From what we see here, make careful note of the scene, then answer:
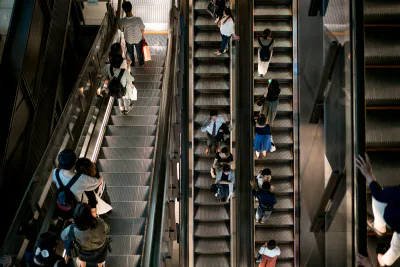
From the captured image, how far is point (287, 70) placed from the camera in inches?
451

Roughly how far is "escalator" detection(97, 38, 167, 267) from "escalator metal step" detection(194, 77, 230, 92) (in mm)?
1661

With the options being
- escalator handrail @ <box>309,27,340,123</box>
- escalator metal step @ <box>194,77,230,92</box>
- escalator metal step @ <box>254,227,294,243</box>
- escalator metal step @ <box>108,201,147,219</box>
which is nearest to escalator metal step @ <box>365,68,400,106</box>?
escalator handrail @ <box>309,27,340,123</box>

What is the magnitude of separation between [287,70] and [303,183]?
305cm

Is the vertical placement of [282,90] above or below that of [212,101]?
above

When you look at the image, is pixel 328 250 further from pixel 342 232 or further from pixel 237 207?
pixel 237 207

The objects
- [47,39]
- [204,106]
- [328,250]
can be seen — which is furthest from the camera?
[204,106]

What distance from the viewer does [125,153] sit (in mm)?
7941

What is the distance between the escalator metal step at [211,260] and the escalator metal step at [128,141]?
410cm

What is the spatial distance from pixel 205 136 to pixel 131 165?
375 cm

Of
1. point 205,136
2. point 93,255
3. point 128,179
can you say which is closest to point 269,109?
point 205,136

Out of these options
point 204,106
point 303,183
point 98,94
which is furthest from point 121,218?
point 303,183

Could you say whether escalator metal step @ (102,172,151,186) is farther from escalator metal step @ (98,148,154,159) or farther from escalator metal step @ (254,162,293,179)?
escalator metal step @ (254,162,293,179)

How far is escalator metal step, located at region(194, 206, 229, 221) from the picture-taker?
1088 centimetres

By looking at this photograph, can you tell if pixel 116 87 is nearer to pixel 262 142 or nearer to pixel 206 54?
pixel 262 142
